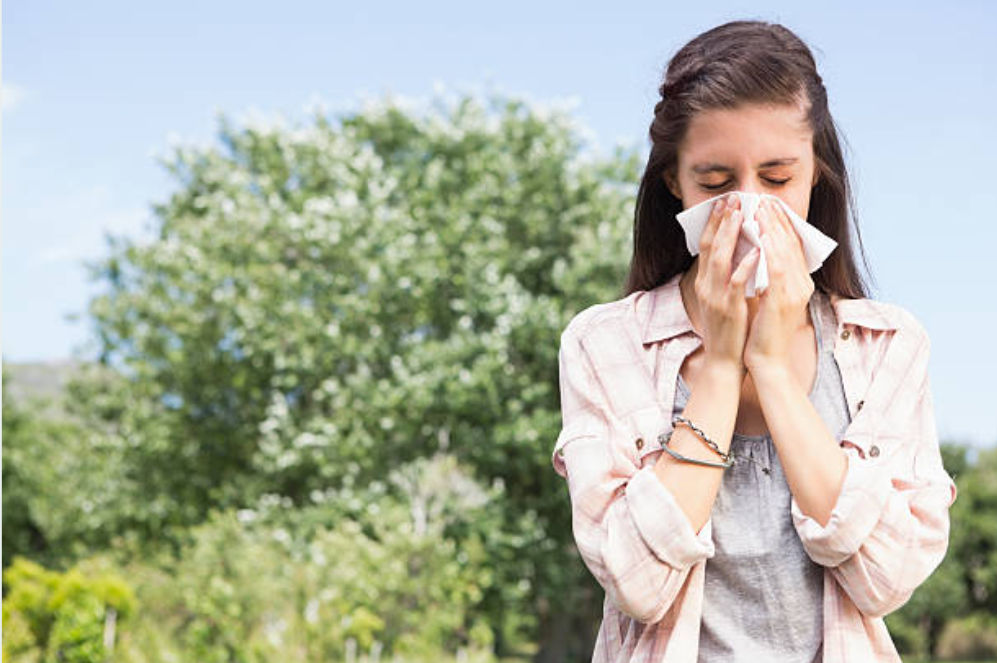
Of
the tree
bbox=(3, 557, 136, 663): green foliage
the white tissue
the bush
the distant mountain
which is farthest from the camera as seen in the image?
the bush

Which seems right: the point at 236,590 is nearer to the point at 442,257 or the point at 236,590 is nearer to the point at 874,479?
the point at 442,257

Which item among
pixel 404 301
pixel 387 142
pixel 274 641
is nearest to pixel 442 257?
pixel 404 301

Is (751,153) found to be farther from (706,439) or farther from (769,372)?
(706,439)

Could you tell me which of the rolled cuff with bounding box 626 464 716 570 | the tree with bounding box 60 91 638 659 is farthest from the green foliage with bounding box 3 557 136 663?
the rolled cuff with bounding box 626 464 716 570

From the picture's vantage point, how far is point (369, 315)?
515 inches

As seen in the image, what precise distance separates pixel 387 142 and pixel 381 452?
15.1 feet

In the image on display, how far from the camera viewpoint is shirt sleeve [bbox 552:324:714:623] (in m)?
1.57

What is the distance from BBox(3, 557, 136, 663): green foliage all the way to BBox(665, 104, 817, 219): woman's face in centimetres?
846

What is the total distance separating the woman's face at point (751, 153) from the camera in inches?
67.2

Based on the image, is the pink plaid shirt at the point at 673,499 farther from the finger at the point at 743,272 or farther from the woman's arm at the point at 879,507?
the finger at the point at 743,272

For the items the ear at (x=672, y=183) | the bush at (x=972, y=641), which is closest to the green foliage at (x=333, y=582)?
the ear at (x=672, y=183)

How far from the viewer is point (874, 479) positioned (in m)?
1.61

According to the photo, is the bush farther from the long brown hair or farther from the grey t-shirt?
the grey t-shirt

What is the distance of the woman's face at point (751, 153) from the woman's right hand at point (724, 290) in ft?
0.16
